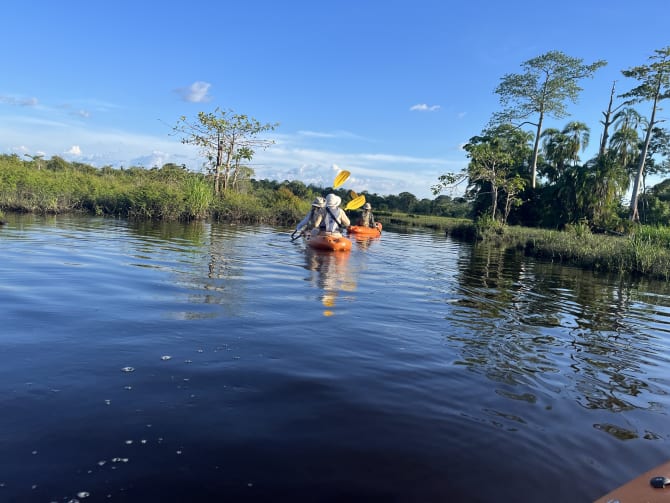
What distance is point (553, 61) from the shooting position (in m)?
30.5

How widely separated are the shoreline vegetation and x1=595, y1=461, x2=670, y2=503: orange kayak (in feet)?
41.5

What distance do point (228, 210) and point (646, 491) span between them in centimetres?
2411

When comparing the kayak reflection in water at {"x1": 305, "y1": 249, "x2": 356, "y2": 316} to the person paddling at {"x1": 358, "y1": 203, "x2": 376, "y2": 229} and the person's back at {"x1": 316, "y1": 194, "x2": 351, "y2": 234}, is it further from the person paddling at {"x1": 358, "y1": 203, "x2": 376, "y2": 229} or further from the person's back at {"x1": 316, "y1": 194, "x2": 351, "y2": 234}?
the person paddling at {"x1": 358, "y1": 203, "x2": 376, "y2": 229}

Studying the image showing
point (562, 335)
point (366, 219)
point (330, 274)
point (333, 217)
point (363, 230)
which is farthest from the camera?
point (366, 219)

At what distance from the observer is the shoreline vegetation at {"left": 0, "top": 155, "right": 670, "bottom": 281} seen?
13.6m

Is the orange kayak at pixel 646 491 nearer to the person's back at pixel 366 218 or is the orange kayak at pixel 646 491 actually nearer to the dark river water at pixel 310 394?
the dark river water at pixel 310 394

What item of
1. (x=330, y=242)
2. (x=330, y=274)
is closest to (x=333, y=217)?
(x=330, y=242)

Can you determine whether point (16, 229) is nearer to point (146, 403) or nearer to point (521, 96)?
point (146, 403)

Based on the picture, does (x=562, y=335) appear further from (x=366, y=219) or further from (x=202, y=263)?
(x=366, y=219)

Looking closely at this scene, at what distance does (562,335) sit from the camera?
560 centimetres

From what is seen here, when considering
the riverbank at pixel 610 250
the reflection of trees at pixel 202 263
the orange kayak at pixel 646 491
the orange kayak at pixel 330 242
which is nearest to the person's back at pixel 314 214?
the orange kayak at pixel 330 242

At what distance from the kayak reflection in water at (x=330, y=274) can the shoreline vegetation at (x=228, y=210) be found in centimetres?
838

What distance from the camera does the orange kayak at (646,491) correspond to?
1985 millimetres

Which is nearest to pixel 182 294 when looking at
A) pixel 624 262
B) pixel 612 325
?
pixel 612 325
